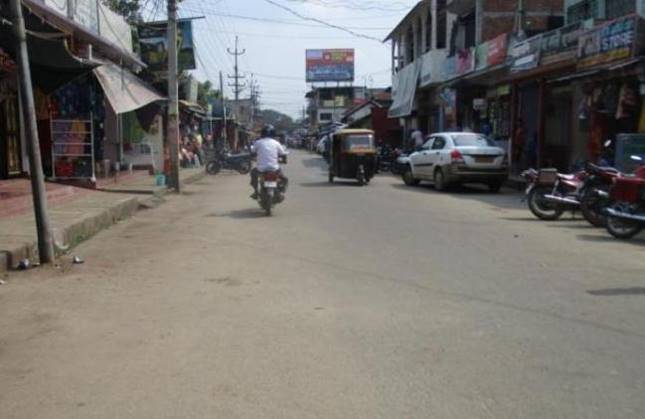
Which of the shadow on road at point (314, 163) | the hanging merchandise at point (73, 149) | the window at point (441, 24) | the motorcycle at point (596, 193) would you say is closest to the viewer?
the motorcycle at point (596, 193)

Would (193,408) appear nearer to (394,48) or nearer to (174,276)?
(174,276)

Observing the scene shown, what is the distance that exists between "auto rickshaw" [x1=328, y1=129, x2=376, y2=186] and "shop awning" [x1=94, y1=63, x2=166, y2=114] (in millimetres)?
6338

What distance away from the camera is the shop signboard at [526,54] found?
21.1 metres

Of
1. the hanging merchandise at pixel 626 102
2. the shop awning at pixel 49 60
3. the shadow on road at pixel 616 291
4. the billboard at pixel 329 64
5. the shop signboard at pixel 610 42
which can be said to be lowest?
the shadow on road at pixel 616 291

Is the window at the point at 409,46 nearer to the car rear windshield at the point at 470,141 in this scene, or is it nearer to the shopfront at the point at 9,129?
the car rear windshield at the point at 470,141

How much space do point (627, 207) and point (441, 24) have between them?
91.3 feet

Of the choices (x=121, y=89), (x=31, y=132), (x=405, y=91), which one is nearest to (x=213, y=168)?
(x=405, y=91)

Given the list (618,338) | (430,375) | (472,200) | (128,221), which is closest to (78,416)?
(430,375)

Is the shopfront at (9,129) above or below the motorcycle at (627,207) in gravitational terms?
above

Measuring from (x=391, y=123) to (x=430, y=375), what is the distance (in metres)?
44.4

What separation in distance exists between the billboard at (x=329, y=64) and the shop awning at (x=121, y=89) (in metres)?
86.9

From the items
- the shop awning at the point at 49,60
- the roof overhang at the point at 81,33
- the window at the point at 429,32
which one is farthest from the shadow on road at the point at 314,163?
the shop awning at the point at 49,60

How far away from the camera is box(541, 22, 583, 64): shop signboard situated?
1909cm

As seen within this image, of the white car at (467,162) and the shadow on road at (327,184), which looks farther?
the shadow on road at (327,184)
